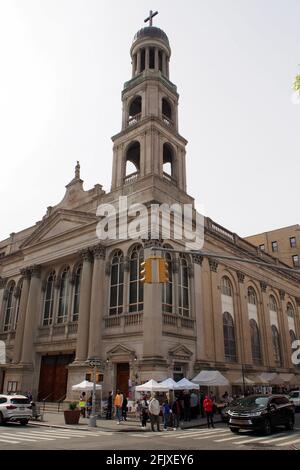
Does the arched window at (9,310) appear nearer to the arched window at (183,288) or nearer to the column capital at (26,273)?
the column capital at (26,273)

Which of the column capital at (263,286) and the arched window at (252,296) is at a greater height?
the column capital at (263,286)

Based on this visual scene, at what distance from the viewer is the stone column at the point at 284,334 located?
42478 mm

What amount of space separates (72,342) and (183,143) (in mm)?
19919

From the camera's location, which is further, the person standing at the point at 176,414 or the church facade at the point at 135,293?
the church facade at the point at 135,293

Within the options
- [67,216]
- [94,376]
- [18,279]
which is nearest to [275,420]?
[94,376]

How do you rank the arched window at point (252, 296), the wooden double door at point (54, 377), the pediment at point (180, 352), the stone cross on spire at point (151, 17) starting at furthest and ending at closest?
1. the stone cross on spire at point (151, 17)
2. the arched window at point (252, 296)
3. the wooden double door at point (54, 377)
4. the pediment at point (180, 352)

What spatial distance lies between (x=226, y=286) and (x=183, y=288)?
7.62m

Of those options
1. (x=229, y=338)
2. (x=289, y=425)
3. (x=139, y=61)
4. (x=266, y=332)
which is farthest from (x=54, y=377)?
(x=139, y=61)

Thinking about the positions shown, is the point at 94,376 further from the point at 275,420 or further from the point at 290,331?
the point at 290,331

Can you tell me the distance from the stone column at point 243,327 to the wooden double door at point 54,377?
47.9 ft

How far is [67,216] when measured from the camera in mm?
35094

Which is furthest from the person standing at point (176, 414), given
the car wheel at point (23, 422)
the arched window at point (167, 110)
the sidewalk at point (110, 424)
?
the arched window at point (167, 110)

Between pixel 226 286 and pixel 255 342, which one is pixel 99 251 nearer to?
pixel 226 286

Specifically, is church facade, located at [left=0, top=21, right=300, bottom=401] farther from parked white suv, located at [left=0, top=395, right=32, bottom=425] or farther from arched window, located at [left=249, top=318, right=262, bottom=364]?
parked white suv, located at [left=0, top=395, right=32, bottom=425]
